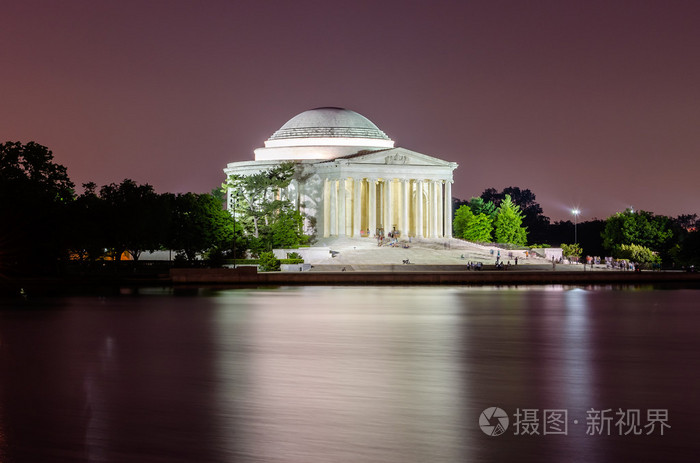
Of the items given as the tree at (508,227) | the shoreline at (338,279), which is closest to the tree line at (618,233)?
the tree at (508,227)

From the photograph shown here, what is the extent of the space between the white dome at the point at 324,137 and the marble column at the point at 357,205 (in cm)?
606

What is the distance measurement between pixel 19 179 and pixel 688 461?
71.8m

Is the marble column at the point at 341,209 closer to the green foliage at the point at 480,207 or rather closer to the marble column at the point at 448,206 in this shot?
the marble column at the point at 448,206

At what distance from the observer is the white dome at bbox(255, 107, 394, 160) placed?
5295 inches

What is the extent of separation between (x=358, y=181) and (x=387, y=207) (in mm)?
5329

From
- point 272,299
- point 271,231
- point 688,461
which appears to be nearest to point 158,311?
point 272,299

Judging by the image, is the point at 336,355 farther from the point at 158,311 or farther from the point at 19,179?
the point at 19,179

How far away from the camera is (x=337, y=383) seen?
2247 centimetres

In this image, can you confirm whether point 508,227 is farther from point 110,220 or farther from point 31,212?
point 31,212

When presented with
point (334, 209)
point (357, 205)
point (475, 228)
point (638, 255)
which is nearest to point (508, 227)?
point (475, 228)

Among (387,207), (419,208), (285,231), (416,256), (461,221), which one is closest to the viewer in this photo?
(416,256)

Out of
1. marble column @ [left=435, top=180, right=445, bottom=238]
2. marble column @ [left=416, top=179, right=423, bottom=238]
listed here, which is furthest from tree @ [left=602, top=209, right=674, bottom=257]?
marble column @ [left=416, top=179, right=423, bottom=238]

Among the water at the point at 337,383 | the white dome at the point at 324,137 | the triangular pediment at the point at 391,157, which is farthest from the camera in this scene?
the white dome at the point at 324,137

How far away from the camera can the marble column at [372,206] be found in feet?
423
